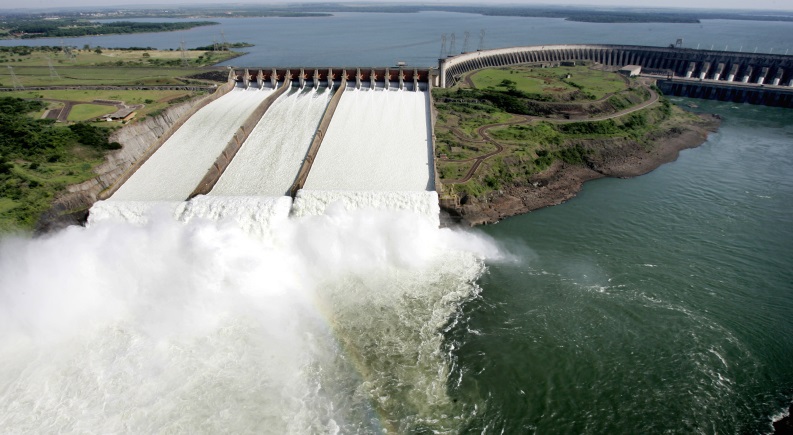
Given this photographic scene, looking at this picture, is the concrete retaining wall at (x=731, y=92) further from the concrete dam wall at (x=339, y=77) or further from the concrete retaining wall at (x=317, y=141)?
the concrete retaining wall at (x=317, y=141)

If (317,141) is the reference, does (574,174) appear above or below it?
below

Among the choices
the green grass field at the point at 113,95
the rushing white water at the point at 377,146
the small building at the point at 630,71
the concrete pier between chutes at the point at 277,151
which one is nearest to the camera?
the concrete pier between chutes at the point at 277,151

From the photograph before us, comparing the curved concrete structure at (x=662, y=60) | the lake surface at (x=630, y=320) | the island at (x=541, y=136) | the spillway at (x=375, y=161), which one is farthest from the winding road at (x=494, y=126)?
the curved concrete structure at (x=662, y=60)

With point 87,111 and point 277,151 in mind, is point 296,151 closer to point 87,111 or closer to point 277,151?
point 277,151

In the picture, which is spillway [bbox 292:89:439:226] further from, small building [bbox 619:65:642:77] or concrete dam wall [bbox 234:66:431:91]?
small building [bbox 619:65:642:77]

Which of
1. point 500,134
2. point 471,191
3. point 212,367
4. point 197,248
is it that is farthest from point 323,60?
point 212,367

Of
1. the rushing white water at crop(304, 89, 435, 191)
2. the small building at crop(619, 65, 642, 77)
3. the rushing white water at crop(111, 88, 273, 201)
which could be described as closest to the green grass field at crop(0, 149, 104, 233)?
the rushing white water at crop(111, 88, 273, 201)

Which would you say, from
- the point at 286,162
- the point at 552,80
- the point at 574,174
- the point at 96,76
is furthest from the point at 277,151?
the point at 96,76
